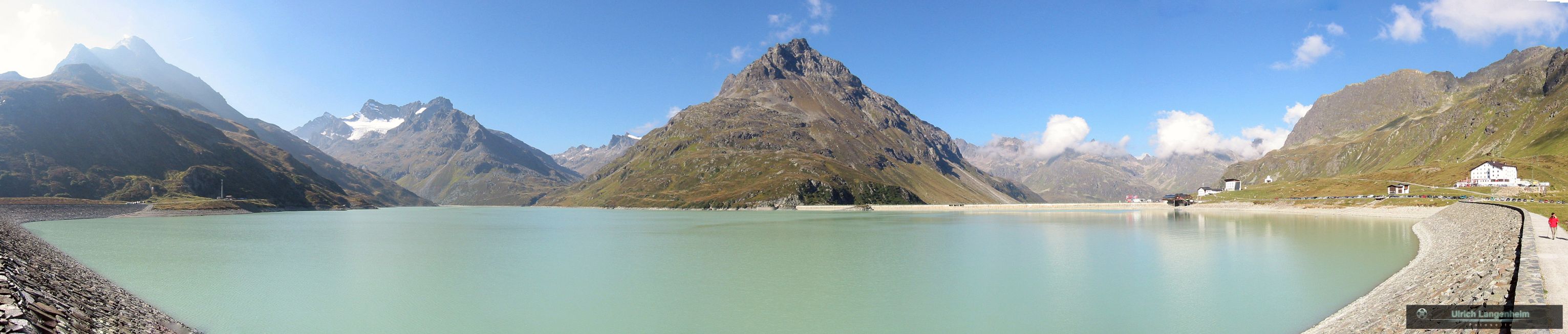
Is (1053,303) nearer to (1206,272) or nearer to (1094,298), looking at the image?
Result: (1094,298)

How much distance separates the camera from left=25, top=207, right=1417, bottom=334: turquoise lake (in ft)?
89.9

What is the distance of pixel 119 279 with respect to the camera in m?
38.1

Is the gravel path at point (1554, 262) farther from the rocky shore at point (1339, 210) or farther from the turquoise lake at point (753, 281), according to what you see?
the rocky shore at point (1339, 210)

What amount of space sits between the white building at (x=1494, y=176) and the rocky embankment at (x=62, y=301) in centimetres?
21538

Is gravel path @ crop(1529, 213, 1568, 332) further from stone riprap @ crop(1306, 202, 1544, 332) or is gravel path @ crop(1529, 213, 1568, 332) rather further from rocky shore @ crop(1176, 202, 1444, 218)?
rocky shore @ crop(1176, 202, 1444, 218)

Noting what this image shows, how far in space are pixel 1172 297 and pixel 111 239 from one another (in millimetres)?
106090

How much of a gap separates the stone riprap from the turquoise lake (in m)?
1.72

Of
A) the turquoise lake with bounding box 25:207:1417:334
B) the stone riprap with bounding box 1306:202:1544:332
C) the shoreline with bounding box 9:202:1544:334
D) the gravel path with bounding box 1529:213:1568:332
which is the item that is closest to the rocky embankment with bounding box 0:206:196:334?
the shoreline with bounding box 9:202:1544:334

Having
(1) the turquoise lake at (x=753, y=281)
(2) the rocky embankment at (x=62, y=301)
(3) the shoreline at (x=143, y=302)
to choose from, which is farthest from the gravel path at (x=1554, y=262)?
(2) the rocky embankment at (x=62, y=301)

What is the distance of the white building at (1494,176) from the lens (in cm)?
14150

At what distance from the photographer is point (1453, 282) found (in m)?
25.3

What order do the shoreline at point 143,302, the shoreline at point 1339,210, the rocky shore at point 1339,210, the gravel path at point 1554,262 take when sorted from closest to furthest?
the gravel path at point 1554,262, the shoreline at point 143,302, the shoreline at point 1339,210, the rocky shore at point 1339,210
